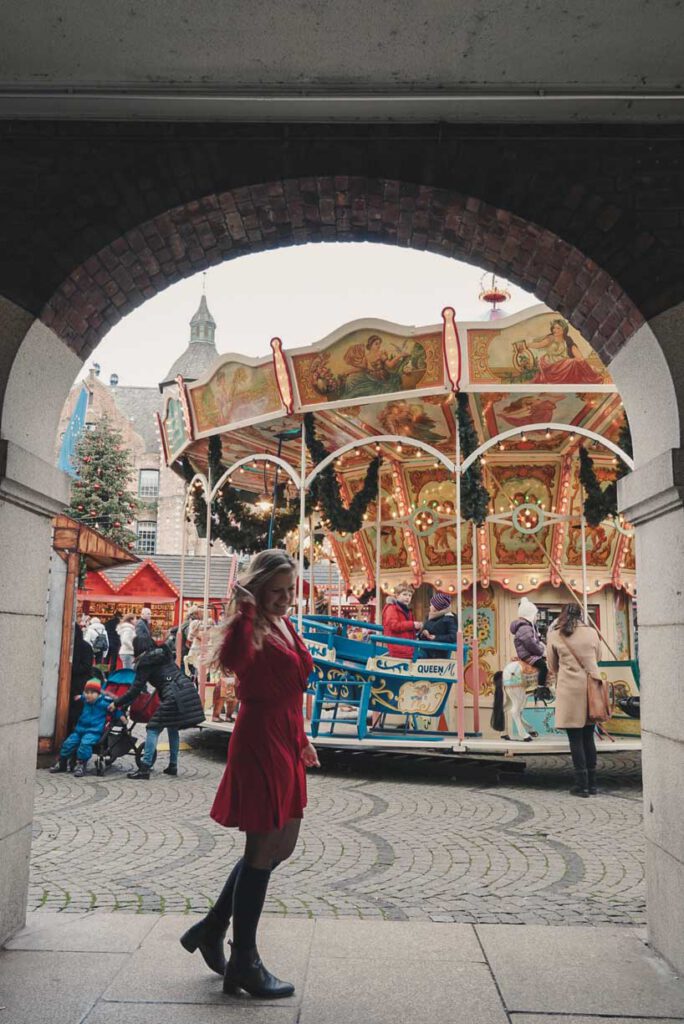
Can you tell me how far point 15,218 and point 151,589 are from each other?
21846 millimetres

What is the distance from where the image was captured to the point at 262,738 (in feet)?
9.84

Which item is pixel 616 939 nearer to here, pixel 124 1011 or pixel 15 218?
pixel 124 1011

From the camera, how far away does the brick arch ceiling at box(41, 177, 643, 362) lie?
12.5 feet

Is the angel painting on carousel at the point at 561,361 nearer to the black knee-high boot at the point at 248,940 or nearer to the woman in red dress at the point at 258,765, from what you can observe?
the woman in red dress at the point at 258,765

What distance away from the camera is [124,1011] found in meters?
2.86

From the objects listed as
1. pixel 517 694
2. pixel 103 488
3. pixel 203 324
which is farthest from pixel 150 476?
pixel 517 694

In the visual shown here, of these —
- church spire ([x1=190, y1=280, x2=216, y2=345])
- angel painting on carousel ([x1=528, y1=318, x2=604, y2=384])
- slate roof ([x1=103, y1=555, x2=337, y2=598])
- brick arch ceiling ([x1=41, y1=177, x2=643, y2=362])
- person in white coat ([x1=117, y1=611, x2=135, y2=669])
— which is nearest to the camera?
brick arch ceiling ([x1=41, y1=177, x2=643, y2=362])

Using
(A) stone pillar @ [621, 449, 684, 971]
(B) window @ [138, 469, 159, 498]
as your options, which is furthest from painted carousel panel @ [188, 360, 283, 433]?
(B) window @ [138, 469, 159, 498]

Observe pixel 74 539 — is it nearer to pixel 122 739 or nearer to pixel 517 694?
pixel 122 739

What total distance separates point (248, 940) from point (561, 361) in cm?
727

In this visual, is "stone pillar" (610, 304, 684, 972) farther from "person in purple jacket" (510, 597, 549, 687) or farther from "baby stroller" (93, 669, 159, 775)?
"baby stroller" (93, 669, 159, 775)

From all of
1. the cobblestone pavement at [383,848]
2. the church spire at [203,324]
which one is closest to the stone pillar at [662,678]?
the cobblestone pavement at [383,848]

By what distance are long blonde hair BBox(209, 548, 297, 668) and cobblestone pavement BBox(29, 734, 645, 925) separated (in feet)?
6.67

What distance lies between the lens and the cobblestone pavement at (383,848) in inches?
175
